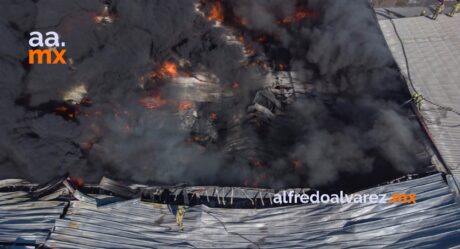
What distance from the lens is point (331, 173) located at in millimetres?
15578

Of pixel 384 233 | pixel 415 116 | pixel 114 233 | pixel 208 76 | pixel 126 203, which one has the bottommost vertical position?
pixel 384 233

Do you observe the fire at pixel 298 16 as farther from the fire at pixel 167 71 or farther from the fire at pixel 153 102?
the fire at pixel 153 102

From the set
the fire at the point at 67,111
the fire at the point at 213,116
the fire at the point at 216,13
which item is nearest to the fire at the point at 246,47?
the fire at the point at 216,13

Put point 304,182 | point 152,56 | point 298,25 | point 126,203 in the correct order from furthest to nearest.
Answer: point 298,25 → point 152,56 → point 304,182 → point 126,203

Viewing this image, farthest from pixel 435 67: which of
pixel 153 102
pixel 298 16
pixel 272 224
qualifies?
pixel 153 102

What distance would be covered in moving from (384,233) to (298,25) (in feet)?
45.5

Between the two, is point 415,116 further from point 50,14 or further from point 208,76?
point 50,14

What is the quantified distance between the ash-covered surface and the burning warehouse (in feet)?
0.24

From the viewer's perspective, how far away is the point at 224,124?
61.8 feet

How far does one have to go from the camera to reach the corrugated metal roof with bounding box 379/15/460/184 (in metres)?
16.3

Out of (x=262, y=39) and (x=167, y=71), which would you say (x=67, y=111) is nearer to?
(x=167, y=71)

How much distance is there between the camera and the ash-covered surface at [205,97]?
16.1 meters

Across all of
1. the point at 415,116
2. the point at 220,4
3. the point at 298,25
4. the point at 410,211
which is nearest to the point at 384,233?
the point at 410,211

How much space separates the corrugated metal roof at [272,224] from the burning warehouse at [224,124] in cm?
5
